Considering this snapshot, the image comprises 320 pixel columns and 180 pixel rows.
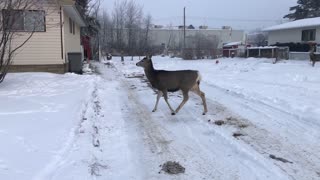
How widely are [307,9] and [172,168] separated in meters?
60.4

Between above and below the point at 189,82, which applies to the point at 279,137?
below

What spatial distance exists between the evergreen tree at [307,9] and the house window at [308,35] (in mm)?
21257

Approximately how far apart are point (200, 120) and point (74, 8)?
13806 mm

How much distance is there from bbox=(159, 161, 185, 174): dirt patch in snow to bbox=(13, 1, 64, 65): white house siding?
14.7m

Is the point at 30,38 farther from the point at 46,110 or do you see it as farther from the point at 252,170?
the point at 252,170

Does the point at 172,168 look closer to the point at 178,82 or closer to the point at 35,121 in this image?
the point at 35,121

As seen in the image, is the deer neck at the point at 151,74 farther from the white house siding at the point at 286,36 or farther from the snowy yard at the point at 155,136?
the white house siding at the point at 286,36

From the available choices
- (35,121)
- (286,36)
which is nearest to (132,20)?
(286,36)

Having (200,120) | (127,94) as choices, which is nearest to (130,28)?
(127,94)

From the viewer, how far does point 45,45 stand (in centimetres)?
1922

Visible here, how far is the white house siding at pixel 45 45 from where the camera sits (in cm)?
1898

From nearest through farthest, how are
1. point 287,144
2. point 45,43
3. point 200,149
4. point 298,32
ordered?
point 200,149
point 287,144
point 45,43
point 298,32

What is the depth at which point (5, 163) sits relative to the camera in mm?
5527

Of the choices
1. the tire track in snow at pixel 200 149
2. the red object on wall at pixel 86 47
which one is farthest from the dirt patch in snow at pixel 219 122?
the red object on wall at pixel 86 47
